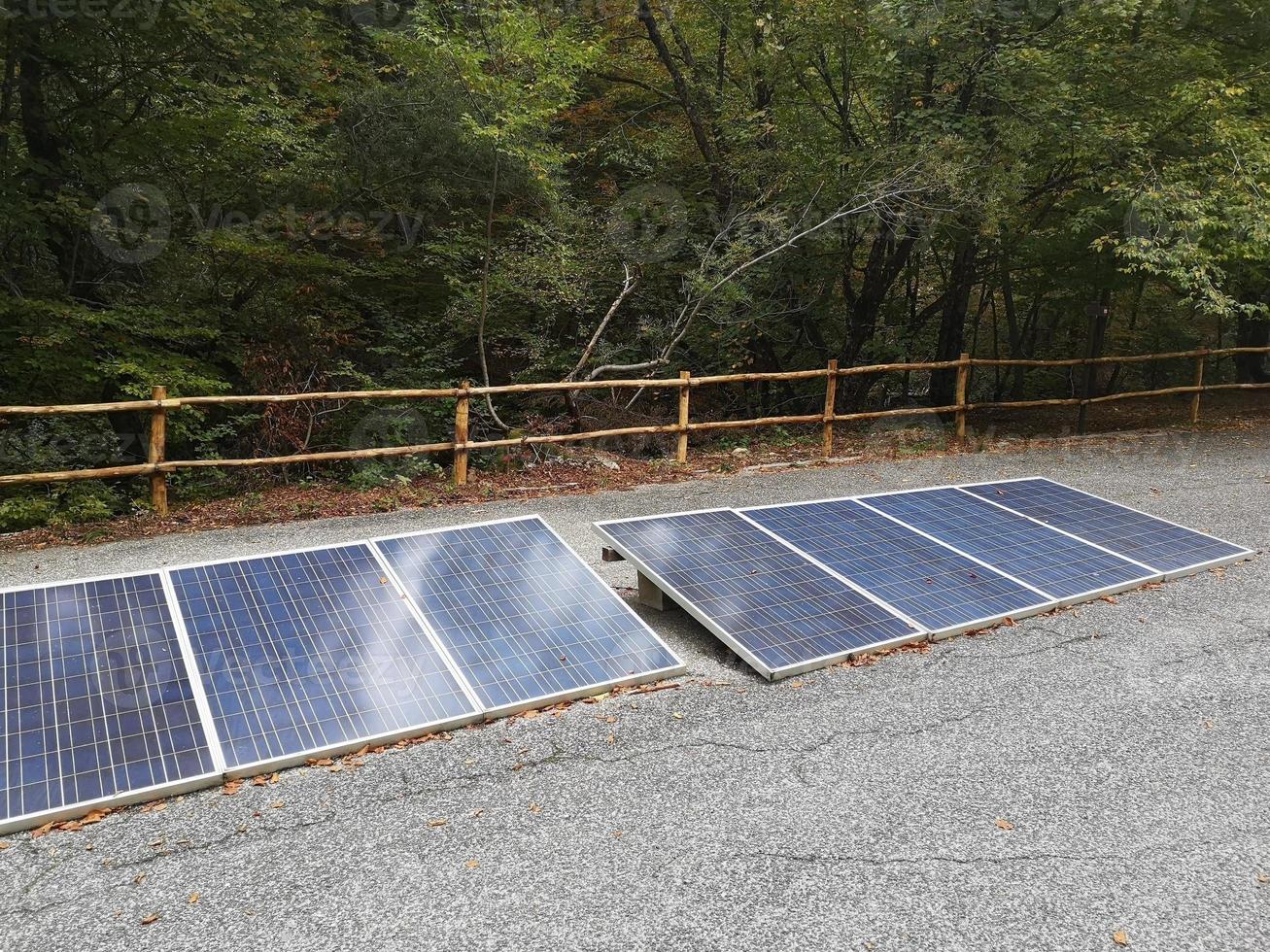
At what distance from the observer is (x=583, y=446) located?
10234 mm

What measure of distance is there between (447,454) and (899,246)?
22.8ft

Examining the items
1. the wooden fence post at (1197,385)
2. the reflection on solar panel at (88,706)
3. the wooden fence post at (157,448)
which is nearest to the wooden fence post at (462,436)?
the wooden fence post at (157,448)

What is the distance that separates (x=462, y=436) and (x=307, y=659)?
4466 millimetres

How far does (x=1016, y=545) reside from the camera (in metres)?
5.64

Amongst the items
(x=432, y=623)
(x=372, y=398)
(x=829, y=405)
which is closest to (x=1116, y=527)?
(x=829, y=405)

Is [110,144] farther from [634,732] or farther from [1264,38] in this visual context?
[1264,38]

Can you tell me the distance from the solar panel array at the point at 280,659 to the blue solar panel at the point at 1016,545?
2.43 metres

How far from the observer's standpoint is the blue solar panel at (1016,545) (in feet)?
17.4

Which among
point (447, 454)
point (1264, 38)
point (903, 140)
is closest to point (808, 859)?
point (447, 454)

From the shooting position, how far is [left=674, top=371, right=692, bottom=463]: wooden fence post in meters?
8.91

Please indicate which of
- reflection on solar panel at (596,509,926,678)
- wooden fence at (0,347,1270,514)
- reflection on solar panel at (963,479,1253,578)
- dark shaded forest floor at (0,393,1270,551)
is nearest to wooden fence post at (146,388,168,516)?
wooden fence at (0,347,1270,514)

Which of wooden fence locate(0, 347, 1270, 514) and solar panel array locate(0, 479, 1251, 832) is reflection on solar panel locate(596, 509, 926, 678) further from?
wooden fence locate(0, 347, 1270, 514)

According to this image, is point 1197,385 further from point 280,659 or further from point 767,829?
point 280,659

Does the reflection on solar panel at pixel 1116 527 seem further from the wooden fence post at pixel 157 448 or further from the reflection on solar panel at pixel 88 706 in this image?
the wooden fence post at pixel 157 448
